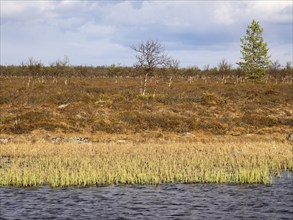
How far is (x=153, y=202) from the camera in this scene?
48.0ft

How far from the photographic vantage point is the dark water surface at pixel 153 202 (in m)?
13.0

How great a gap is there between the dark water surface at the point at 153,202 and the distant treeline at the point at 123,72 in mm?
72004

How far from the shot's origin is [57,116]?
42.7 metres

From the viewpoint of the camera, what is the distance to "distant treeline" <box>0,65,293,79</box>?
3533 inches

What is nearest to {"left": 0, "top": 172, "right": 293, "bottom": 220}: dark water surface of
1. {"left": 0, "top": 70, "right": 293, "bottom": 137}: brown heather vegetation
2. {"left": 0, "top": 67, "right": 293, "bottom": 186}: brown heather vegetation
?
{"left": 0, "top": 67, "right": 293, "bottom": 186}: brown heather vegetation

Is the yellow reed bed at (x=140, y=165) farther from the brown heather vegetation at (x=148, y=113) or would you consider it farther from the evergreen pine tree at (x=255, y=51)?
the evergreen pine tree at (x=255, y=51)

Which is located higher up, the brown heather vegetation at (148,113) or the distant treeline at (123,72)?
the distant treeline at (123,72)

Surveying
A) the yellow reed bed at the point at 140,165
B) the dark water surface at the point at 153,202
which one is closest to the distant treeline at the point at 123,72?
the yellow reed bed at the point at 140,165

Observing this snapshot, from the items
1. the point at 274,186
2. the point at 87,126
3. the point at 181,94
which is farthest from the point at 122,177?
the point at 181,94

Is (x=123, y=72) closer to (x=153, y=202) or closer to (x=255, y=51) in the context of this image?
(x=255, y=51)

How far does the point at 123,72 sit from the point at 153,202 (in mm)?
108613

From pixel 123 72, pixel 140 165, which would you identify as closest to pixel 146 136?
pixel 140 165

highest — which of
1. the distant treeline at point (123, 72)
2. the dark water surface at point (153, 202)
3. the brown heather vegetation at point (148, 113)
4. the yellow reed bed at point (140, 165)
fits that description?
the distant treeline at point (123, 72)

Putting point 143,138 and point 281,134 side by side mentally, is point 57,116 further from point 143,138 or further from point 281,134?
point 281,134
